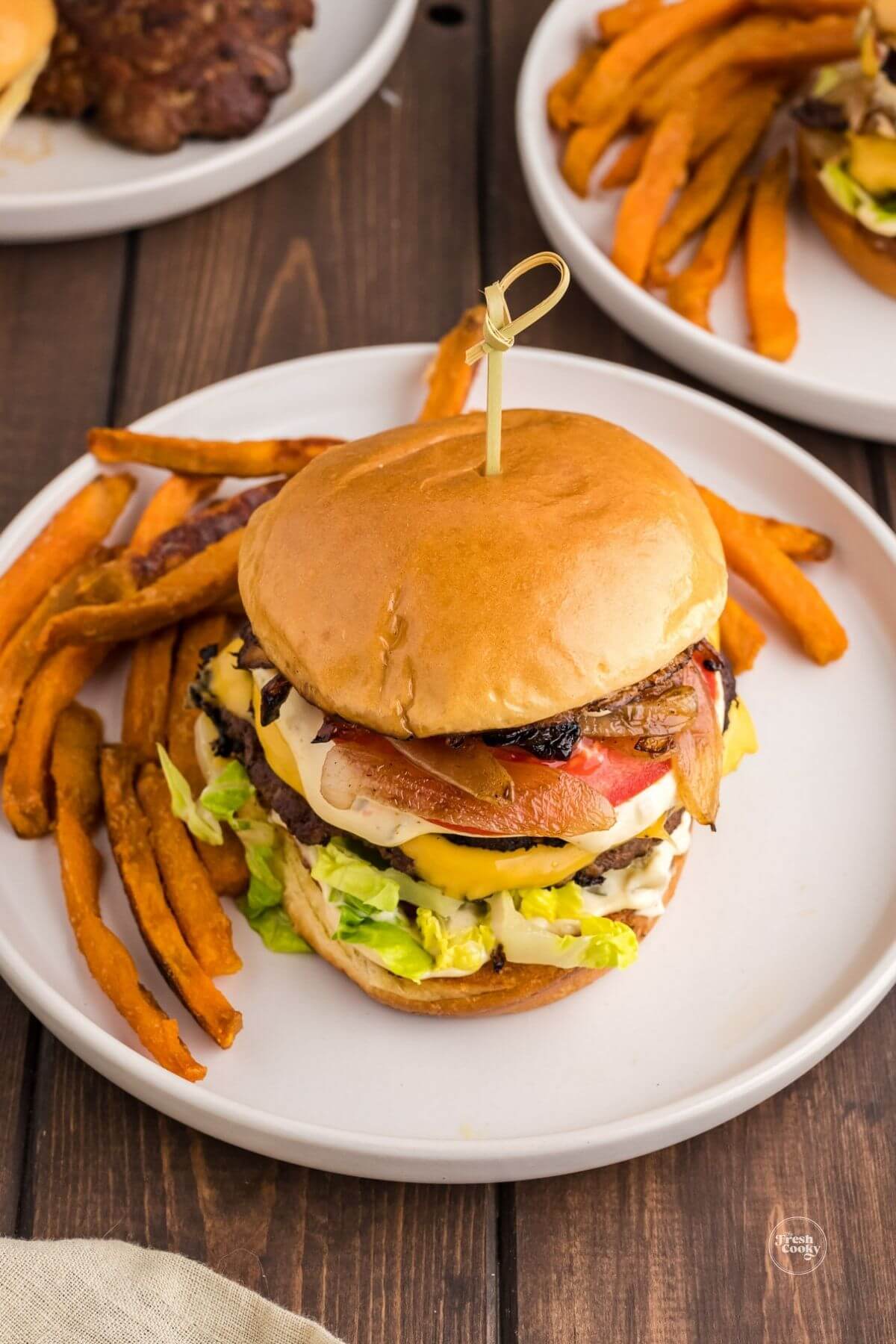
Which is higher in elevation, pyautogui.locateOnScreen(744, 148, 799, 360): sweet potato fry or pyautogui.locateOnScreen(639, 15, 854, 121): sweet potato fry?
pyautogui.locateOnScreen(639, 15, 854, 121): sweet potato fry

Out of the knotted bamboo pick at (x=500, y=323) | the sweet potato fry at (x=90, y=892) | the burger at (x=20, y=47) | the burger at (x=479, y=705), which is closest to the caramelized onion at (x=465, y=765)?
the burger at (x=479, y=705)

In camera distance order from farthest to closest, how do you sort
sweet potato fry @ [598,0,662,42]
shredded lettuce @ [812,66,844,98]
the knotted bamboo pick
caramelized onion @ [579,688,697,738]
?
sweet potato fry @ [598,0,662,42]
shredded lettuce @ [812,66,844,98]
caramelized onion @ [579,688,697,738]
the knotted bamboo pick

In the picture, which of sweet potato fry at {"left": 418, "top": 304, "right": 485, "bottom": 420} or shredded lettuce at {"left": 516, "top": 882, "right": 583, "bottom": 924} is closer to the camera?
shredded lettuce at {"left": 516, "top": 882, "right": 583, "bottom": 924}

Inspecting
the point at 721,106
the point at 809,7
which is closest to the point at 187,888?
the point at 721,106

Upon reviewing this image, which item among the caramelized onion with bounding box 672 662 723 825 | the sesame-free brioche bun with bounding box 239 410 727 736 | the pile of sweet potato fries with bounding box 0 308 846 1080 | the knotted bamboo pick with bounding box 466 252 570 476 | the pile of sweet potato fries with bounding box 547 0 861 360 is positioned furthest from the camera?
the pile of sweet potato fries with bounding box 547 0 861 360

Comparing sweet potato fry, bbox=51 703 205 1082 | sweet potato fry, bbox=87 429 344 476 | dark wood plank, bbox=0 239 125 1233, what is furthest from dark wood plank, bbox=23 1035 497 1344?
dark wood plank, bbox=0 239 125 1233

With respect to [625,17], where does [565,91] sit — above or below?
below

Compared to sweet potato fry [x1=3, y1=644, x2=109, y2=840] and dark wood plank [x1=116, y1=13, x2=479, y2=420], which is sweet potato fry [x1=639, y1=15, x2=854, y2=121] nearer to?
dark wood plank [x1=116, y1=13, x2=479, y2=420]

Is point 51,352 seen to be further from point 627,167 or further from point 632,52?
point 632,52
